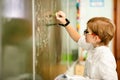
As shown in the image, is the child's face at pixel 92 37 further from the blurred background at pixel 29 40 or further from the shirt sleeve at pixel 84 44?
the blurred background at pixel 29 40

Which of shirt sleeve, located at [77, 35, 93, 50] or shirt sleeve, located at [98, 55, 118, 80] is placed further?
shirt sleeve, located at [77, 35, 93, 50]

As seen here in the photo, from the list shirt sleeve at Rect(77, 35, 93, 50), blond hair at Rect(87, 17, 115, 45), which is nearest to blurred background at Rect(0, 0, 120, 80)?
shirt sleeve at Rect(77, 35, 93, 50)

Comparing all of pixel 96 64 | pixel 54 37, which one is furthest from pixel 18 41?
pixel 54 37

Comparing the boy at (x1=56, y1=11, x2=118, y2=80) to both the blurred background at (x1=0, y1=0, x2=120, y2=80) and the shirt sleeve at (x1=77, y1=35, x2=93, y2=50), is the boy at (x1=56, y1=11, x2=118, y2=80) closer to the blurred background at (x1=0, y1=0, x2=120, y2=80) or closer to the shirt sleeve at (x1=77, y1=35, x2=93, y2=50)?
the shirt sleeve at (x1=77, y1=35, x2=93, y2=50)

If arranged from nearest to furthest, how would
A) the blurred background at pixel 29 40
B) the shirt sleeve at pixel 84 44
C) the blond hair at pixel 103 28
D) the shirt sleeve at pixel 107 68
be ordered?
the blurred background at pixel 29 40, the shirt sleeve at pixel 107 68, the blond hair at pixel 103 28, the shirt sleeve at pixel 84 44

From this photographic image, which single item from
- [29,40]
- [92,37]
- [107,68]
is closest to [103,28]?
[92,37]

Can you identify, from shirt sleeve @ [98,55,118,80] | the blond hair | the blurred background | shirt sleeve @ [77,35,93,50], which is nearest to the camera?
the blurred background

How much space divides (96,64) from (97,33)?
0.66 feet

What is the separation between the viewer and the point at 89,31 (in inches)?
58.2

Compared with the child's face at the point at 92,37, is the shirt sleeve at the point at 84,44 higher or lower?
lower

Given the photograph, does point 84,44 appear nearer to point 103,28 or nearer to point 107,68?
point 103,28

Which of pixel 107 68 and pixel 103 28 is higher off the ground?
pixel 103 28

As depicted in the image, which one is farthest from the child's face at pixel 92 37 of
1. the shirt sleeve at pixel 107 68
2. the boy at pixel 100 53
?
the shirt sleeve at pixel 107 68

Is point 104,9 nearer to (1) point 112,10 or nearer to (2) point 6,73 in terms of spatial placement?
(1) point 112,10
